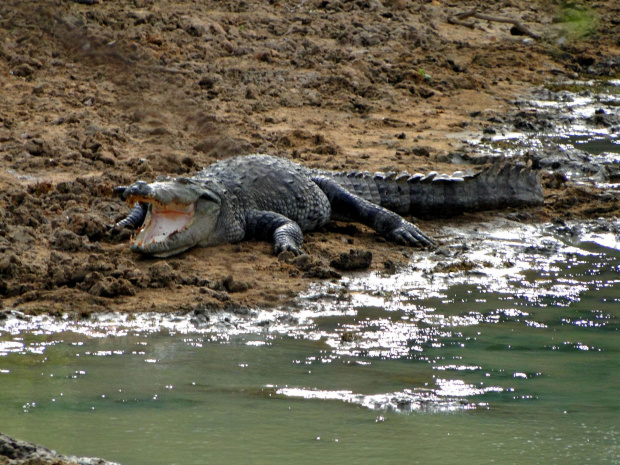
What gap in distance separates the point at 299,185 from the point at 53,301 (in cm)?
258

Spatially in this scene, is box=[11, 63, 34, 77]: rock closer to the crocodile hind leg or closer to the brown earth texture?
the brown earth texture

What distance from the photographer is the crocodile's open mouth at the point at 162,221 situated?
6.63m

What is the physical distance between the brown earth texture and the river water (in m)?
0.46

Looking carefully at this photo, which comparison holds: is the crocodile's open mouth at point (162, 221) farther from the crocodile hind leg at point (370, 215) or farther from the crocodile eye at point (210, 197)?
the crocodile hind leg at point (370, 215)

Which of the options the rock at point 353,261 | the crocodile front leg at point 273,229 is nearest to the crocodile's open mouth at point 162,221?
the crocodile front leg at point 273,229

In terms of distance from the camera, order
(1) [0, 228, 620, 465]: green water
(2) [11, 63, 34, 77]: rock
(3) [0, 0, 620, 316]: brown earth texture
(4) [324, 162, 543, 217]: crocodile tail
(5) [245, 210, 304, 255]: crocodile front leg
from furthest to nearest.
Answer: (2) [11, 63, 34, 77]: rock
(4) [324, 162, 543, 217]: crocodile tail
(5) [245, 210, 304, 255]: crocodile front leg
(3) [0, 0, 620, 316]: brown earth texture
(1) [0, 228, 620, 465]: green water

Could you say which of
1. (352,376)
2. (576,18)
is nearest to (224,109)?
(352,376)

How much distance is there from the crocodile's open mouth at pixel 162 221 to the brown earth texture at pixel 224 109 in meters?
0.17

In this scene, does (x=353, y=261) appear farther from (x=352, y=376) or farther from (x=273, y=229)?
(x=352, y=376)

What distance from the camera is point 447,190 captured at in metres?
8.39

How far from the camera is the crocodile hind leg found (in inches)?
298

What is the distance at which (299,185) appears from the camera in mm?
Result: 7695

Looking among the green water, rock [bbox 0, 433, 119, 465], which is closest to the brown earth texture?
the green water

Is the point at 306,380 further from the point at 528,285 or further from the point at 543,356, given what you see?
the point at 528,285
